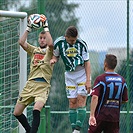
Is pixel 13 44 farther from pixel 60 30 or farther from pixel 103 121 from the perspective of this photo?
pixel 103 121

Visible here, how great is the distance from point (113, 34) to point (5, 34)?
8.35 ft

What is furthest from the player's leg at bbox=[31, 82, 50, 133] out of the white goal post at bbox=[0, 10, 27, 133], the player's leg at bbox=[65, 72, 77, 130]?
the white goal post at bbox=[0, 10, 27, 133]

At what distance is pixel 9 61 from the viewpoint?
1230 centimetres

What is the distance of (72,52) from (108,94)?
4.10 ft

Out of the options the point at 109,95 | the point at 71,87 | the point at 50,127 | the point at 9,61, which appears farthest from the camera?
the point at 50,127

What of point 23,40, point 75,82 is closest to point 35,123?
point 75,82

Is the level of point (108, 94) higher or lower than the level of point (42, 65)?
lower

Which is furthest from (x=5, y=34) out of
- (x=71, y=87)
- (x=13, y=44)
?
(x=71, y=87)

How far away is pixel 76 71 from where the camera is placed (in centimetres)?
1060

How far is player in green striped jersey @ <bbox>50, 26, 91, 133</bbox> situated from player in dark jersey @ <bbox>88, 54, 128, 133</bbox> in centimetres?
90

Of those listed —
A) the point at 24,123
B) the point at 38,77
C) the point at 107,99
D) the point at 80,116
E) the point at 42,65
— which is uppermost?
the point at 42,65

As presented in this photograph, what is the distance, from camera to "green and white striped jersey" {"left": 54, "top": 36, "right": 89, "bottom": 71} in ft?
34.4

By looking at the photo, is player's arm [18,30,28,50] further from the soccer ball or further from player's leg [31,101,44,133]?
player's leg [31,101,44,133]

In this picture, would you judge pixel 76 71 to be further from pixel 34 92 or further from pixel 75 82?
pixel 34 92
